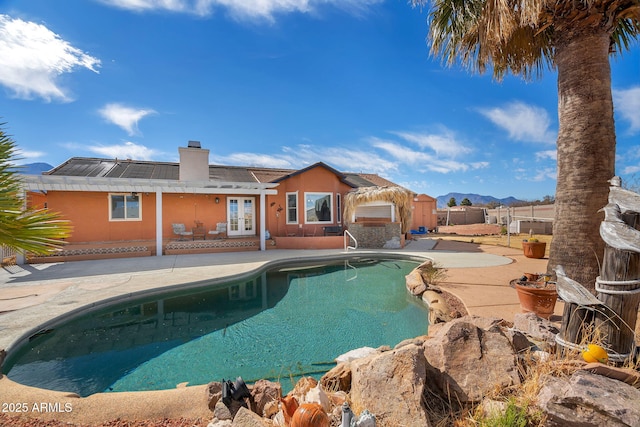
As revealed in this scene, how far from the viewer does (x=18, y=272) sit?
982 centimetres

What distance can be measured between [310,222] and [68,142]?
1644cm

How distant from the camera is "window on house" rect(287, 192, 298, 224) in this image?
1750 centimetres

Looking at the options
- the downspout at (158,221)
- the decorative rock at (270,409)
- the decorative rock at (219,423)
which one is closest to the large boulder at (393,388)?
the decorative rock at (270,409)

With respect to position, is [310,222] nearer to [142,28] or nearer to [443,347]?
[142,28]

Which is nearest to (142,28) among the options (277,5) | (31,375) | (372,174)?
(277,5)

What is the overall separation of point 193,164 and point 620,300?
56.4 ft

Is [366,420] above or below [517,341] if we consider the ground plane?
below

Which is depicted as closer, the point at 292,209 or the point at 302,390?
the point at 302,390

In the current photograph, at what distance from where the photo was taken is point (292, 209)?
17578mm

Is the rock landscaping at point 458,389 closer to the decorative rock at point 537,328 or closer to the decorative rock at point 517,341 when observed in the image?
the decorative rock at point 517,341

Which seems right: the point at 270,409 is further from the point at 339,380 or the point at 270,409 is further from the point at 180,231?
the point at 180,231

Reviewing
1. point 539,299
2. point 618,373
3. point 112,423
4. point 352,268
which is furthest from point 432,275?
point 112,423

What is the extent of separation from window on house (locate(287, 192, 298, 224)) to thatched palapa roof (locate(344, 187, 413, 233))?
3.21 m

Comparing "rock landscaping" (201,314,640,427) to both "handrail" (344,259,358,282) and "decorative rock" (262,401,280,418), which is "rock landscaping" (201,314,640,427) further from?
"handrail" (344,259,358,282)
